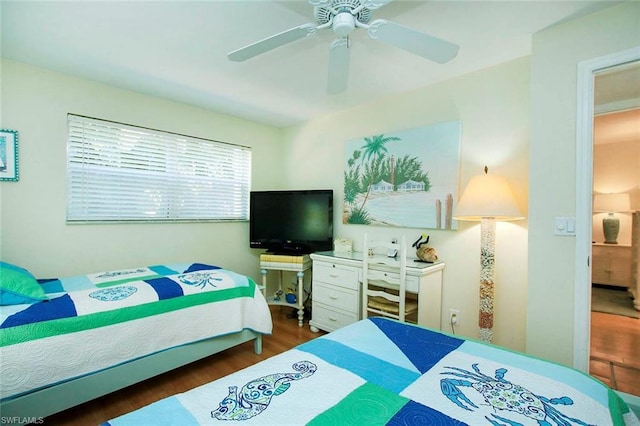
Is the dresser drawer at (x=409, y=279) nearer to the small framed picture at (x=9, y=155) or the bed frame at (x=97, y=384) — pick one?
the bed frame at (x=97, y=384)

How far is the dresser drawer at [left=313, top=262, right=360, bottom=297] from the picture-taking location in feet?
9.33

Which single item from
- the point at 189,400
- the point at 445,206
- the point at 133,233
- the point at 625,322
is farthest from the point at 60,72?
the point at 625,322

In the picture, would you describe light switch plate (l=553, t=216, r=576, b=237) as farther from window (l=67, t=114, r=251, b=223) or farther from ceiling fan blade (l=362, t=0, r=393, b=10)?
window (l=67, t=114, r=251, b=223)

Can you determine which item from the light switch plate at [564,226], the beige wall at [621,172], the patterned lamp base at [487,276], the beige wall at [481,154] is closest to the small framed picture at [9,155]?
the beige wall at [481,154]

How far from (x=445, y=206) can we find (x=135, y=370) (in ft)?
8.55

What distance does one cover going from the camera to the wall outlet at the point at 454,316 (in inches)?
102

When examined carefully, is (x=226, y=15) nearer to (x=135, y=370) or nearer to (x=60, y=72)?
(x=60, y=72)

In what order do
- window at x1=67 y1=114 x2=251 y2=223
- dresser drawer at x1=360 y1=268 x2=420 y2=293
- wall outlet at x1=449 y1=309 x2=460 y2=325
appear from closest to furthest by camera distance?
1. dresser drawer at x1=360 y1=268 x2=420 y2=293
2. wall outlet at x1=449 y1=309 x2=460 y2=325
3. window at x1=67 y1=114 x2=251 y2=223

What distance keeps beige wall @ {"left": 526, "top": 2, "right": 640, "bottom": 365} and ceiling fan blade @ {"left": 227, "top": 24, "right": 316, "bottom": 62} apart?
4.97 ft

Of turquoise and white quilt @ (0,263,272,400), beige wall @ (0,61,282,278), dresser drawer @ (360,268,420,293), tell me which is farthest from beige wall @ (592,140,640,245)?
beige wall @ (0,61,282,278)

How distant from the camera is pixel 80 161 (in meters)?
2.70

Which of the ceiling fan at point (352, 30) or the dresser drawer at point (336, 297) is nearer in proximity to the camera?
the ceiling fan at point (352, 30)

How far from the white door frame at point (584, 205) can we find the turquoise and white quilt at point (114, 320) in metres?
2.15

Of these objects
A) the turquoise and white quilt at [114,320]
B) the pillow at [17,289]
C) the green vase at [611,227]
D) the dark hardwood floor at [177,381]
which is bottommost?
the dark hardwood floor at [177,381]
